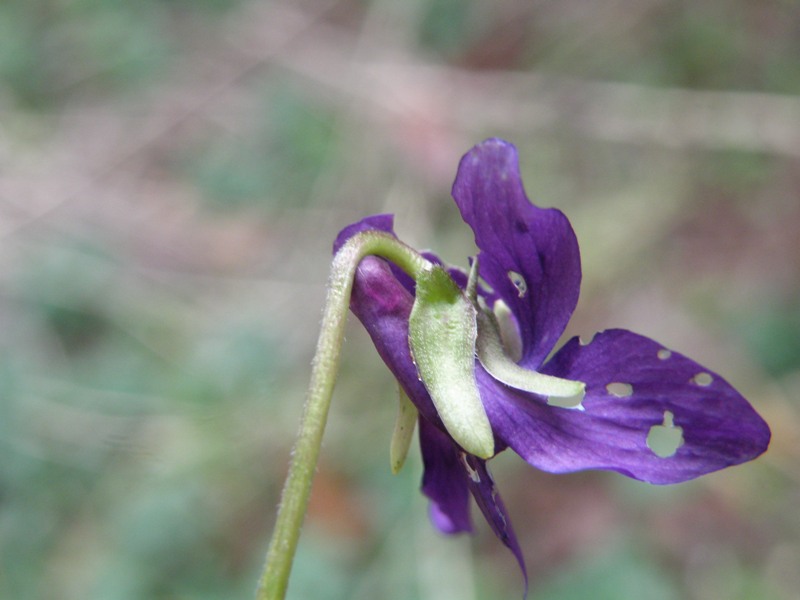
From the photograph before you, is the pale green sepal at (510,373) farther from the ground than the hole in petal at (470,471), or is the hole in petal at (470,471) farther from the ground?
the pale green sepal at (510,373)

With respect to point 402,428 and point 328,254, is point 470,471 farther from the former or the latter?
point 328,254

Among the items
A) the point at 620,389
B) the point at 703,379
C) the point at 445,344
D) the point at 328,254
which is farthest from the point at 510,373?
the point at 328,254

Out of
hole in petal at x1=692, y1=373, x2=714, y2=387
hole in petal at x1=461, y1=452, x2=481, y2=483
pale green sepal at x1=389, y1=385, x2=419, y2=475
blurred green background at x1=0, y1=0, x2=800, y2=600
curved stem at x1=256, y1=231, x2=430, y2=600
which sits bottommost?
blurred green background at x1=0, y1=0, x2=800, y2=600

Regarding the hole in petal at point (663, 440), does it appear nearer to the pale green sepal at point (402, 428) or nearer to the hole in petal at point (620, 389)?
the hole in petal at point (620, 389)

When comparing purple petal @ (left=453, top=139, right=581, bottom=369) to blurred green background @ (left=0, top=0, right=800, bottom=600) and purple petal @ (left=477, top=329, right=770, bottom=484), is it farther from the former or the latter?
blurred green background @ (left=0, top=0, right=800, bottom=600)

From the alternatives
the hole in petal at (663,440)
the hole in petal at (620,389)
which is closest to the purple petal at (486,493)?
the hole in petal at (620,389)

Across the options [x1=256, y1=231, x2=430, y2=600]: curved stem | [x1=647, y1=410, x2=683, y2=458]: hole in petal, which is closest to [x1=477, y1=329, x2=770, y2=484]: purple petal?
[x1=256, y1=231, x2=430, y2=600]: curved stem

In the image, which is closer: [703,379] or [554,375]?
[703,379]

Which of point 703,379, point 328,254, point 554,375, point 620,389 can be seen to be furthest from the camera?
point 328,254
